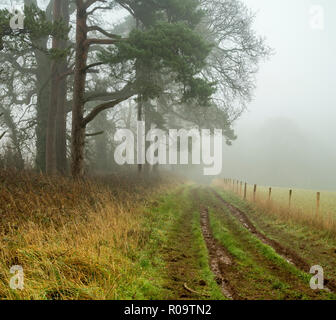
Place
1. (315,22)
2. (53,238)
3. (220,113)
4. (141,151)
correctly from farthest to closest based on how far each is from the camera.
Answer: (141,151)
(220,113)
(315,22)
(53,238)

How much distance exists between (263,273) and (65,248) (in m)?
4.05

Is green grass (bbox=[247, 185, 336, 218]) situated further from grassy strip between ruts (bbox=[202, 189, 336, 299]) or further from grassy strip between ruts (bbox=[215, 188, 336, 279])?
grassy strip between ruts (bbox=[202, 189, 336, 299])

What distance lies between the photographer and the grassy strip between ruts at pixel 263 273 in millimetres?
4612

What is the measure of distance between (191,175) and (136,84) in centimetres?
4783

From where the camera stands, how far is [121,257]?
517 centimetres

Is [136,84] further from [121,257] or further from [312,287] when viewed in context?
[312,287]

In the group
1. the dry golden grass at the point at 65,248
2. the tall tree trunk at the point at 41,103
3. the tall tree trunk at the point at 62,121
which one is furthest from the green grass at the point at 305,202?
the tall tree trunk at the point at 41,103

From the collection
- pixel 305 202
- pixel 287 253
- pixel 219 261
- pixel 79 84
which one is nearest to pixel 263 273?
pixel 219 261

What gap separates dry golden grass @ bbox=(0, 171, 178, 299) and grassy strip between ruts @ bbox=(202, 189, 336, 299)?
218 cm

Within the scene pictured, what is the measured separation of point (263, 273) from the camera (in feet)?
18.2

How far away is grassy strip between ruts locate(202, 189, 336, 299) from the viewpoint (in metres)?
4.61

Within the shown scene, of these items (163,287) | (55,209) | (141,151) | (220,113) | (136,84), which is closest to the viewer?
(163,287)

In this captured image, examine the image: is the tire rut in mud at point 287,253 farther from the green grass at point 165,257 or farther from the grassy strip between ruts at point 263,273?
the green grass at point 165,257
